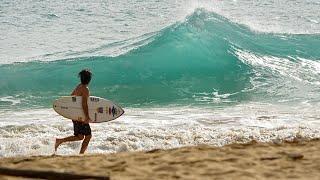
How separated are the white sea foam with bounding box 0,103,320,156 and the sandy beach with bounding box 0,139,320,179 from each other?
9.61 ft

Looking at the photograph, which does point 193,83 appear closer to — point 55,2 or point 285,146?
point 285,146

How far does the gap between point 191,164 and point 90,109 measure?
2792 millimetres

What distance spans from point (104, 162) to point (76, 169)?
0.40 meters

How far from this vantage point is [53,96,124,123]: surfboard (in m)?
7.53

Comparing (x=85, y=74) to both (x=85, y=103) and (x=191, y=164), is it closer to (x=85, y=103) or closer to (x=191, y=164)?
(x=85, y=103)

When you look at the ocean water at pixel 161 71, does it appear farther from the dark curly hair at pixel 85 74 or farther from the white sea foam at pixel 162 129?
the dark curly hair at pixel 85 74

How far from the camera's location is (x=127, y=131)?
1047 centimetres

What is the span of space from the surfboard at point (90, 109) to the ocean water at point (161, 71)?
0.92m

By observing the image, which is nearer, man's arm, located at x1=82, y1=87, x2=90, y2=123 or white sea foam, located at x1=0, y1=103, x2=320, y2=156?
man's arm, located at x1=82, y1=87, x2=90, y2=123

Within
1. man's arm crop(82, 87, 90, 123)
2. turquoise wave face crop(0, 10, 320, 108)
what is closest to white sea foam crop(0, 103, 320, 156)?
man's arm crop(82, 87, 90, 123)

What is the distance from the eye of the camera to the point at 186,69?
68.5ft

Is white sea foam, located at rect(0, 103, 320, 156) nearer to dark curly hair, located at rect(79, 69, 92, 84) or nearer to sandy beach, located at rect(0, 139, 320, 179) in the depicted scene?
dark curly hair, located at rect(79, 69, 92, 84)

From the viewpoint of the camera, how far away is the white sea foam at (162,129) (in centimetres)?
948

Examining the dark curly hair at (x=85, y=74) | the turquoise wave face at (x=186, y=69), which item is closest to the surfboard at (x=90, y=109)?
the dark curly hair at (x=85, y=74)
